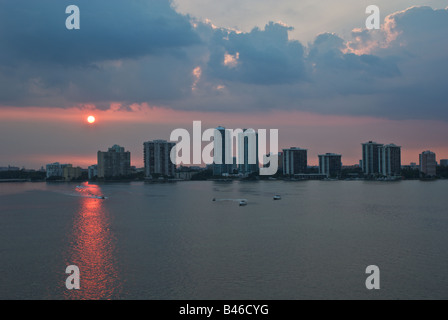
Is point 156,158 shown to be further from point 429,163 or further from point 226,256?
point 226,256

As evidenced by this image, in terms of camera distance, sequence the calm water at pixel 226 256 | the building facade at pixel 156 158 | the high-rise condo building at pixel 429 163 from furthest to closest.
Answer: the building facade at pixel 156 158 → the high-rise condo building at pixel 429 163 → the calm water at pixel 226 256

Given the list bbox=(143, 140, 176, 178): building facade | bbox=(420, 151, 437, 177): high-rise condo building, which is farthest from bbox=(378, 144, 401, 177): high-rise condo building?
bbox=(143, 140, 176, 178): building facade

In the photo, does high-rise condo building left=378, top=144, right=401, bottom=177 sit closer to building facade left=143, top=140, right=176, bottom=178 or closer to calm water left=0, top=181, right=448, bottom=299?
building facade left=143, top=140, right=176, bottom=178

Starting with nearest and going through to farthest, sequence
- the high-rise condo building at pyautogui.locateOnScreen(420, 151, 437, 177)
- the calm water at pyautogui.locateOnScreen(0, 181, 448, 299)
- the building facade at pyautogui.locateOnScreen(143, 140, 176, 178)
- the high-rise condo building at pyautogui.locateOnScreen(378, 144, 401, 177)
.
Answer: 1. the calm water at pyautogui.locateOnScreen(0, 181, 448, 299)
2. the high-rise condo building at pyautogui.locateOnScreen(420, 151, 437, 177)
3. the high-rise condo building at pyautogui.locateOnScreen(378, 144, 401, 177)
4. the building facade at pyautogui.locateOnScreen(143, 140, 176, 178)

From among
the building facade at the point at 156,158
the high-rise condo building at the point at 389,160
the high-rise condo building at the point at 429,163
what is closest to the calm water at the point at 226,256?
the building facade at the point at 156,158

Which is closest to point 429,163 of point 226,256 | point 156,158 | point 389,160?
point 389,160

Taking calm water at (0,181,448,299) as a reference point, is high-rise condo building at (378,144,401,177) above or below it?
above

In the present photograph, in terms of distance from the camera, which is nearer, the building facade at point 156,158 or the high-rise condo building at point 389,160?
the high-rise condo building at point 389,160

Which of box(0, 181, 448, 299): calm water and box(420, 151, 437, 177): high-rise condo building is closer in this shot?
box(0, 181, 448, 299): calm water

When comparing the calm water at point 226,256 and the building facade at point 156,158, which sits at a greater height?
the building facade at point 156,158

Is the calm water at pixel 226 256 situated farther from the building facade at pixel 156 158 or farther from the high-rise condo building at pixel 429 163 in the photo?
the high-rise condo building at pixel 429 163
